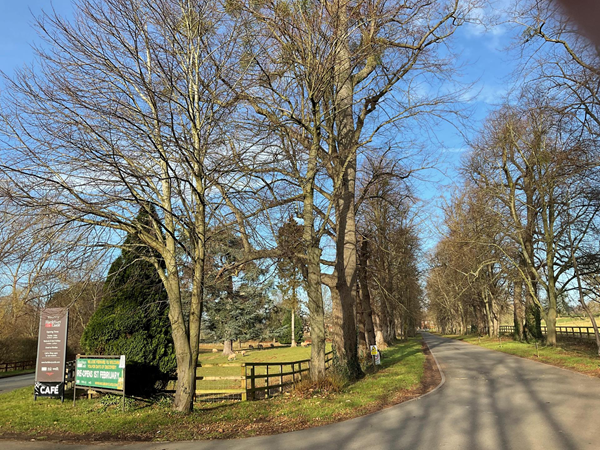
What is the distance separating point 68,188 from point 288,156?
6187 mm

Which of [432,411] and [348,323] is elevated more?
[348,323]

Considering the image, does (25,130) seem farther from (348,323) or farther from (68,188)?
(348,323)

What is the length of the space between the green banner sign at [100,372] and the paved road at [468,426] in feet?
9.15

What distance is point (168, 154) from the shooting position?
9.87 metres

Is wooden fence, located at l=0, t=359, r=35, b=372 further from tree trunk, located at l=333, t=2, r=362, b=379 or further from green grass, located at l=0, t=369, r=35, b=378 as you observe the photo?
tree trunk, located at l=333, t=2, r=362, b=379

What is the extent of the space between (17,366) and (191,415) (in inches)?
1162

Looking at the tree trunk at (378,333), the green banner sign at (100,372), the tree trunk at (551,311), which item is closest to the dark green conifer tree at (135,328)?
the green banner sign at (100,372)

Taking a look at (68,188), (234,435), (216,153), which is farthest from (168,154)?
(234,435)

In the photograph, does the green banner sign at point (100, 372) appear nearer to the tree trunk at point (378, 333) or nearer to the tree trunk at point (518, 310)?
the tree trunk at point (378, 333)

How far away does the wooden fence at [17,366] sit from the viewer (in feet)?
99.9

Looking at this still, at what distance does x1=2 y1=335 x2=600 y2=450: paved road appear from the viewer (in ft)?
22.5

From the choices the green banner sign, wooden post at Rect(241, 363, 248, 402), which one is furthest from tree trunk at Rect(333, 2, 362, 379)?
the green banner sign

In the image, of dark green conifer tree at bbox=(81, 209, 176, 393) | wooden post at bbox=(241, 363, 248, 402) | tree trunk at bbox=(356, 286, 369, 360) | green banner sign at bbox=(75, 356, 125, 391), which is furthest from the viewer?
tree trunk at bbox=(356, 286, 369, 360)

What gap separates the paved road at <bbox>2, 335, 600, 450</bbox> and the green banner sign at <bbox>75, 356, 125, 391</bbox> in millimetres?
2788
